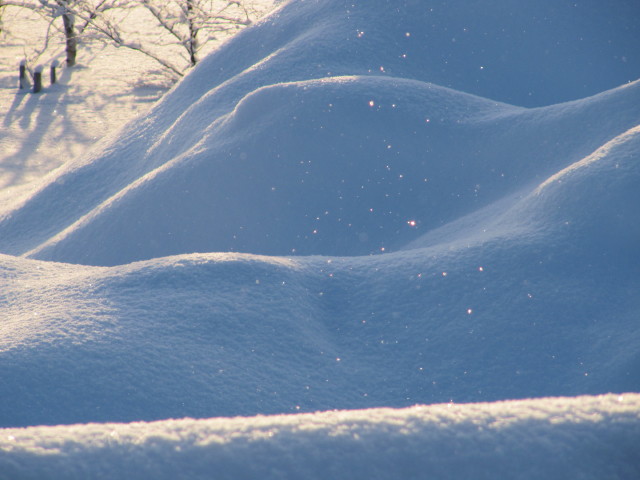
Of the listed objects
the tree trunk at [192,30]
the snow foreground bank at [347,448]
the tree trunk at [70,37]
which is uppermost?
the tree trunk at [70,37]

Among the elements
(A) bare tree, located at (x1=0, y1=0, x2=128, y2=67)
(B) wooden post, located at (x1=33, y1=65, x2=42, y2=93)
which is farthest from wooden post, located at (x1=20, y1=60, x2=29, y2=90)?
(A) bare tree, located at (x1=0, y1=0, x2=128, y2=67)

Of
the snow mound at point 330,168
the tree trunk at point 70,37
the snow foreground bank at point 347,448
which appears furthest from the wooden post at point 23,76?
the snow foreground bank at point 347,448

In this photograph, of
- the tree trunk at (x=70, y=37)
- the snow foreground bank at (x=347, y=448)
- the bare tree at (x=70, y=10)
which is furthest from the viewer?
the tree trunk at (x=70, y=37)

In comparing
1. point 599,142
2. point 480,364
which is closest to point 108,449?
point 480,364

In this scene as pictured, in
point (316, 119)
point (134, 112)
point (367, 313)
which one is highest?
point (134, 112)

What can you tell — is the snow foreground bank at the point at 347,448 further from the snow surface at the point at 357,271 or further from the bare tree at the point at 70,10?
the bare tree at the point at 70,10

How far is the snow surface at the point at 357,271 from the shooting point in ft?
2.28

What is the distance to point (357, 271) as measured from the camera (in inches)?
85.0

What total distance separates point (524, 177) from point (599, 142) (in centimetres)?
34

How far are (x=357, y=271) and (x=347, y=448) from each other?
1.49 meters

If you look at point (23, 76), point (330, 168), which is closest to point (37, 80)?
point (23, 76)

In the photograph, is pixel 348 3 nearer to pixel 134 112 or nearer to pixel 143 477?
pixel 143 477

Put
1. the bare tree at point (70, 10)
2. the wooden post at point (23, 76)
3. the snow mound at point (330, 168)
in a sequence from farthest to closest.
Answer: the bare tree at point (70, 10) → the wooden post at point (23, 76) → the snow mound at point (330, 168)

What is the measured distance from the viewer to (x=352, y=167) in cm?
287
